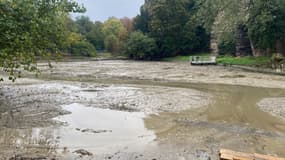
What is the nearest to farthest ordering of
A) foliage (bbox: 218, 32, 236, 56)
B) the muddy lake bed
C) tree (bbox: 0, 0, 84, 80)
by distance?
the muddy lake bed < tree (bbox: 0, 0, 84, 80) < foliage (bbox: 218, 32, 236, 56)

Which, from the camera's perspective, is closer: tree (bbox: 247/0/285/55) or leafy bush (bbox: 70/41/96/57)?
tree (bbox: 247/0/285/55)

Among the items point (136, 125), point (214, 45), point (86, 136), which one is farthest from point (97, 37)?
point (86, 136)

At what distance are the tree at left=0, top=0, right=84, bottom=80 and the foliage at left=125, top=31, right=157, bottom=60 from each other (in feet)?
131

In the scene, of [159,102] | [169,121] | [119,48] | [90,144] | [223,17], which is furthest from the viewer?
[119,48]

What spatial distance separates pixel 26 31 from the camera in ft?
25.8

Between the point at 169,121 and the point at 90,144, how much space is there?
288 cm

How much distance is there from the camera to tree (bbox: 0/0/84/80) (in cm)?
729

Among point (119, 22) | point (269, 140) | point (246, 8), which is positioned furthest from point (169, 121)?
point (119, 22)

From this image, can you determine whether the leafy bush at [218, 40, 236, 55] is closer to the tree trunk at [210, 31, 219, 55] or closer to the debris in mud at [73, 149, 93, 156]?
the tree trunk at [210, 31, 219, 55]

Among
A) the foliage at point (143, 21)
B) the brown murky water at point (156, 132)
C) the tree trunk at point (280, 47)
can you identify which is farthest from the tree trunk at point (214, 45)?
the brown murky water at point (156, 132)

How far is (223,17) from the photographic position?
30031 millimetres

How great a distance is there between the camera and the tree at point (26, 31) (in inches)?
287

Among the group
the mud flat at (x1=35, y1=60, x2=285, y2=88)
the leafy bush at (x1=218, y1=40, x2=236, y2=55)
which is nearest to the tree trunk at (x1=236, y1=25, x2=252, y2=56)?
the leafy bush at (x1=218, y1=40, x2=236, y2=55)

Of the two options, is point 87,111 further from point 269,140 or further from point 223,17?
point 223,17
